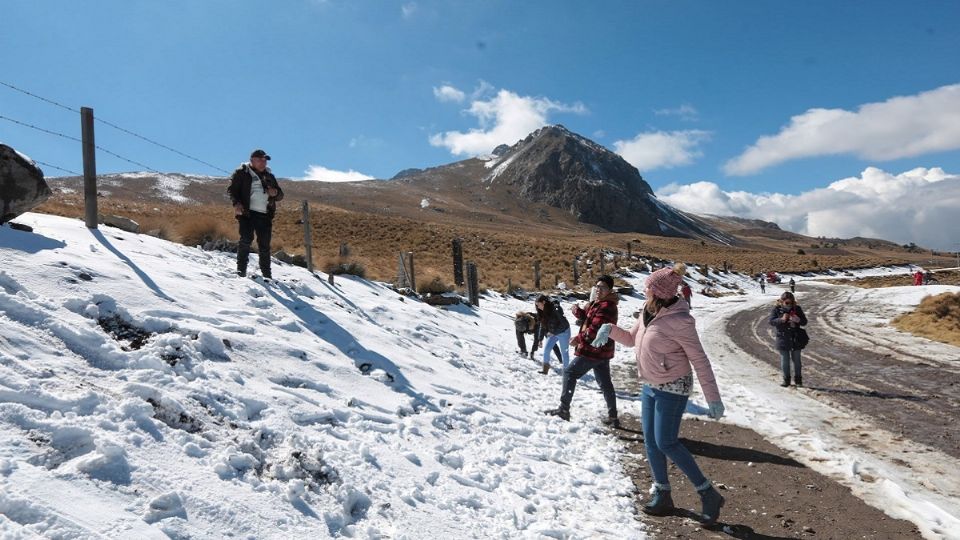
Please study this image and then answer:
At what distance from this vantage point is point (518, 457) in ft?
17.8

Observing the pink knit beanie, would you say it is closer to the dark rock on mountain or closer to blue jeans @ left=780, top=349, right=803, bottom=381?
blue jeans @ left=780, top=349, right=803, bottom=381

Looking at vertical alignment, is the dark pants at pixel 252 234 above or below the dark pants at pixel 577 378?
above

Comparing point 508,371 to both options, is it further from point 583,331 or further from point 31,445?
point 31,445

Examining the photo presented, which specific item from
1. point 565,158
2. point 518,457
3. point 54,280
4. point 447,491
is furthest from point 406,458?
point 565,158

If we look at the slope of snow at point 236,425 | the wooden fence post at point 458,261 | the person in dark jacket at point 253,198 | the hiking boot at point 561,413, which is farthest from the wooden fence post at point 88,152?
the wooden fence post at point 458,261

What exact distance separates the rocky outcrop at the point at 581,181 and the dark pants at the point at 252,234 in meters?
150

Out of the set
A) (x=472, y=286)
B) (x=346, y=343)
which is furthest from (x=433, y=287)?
(x=346, y=343)

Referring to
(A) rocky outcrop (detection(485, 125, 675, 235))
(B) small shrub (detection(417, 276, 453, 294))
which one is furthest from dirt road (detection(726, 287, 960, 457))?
(A) rocky outcrop (detection(485, 125, 675, 235))

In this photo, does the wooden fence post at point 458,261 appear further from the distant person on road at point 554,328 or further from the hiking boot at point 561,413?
the hiking boot at point 561,413

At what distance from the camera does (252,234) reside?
851 cm

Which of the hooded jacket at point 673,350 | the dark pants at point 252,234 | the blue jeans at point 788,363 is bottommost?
the blue jeans at point 788,363

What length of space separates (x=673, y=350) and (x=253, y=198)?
690 centimetres

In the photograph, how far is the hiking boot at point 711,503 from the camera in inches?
164

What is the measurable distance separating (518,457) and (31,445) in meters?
3.99
